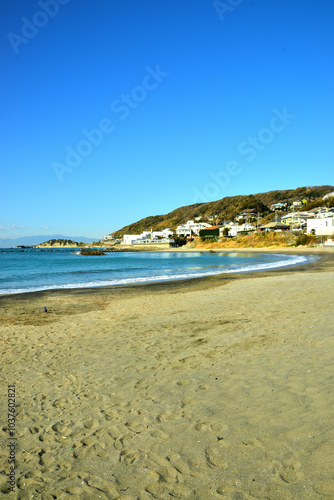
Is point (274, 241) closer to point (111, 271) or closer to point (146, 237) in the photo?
point (111, 271)

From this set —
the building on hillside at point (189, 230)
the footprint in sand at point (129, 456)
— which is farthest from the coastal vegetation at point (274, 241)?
the footprint in sand at point (129, 456)

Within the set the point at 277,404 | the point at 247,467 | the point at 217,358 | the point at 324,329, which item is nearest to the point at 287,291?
the point at 324,329

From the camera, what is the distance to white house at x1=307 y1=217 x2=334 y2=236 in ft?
278

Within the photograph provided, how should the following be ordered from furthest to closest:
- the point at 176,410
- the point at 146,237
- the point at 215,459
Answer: the point at 146,237 → the point at 176,410 → the point at 215,459

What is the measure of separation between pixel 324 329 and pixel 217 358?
3059 mm

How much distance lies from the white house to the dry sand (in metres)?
84.0

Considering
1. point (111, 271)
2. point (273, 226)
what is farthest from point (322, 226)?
point (111, 271)

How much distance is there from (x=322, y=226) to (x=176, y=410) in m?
94.8

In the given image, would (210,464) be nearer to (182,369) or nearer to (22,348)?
(182,369)

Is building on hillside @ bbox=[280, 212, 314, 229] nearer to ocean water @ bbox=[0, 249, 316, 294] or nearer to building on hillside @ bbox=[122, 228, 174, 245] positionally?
ocean water @ bbox=[0, 249, 316, 294]

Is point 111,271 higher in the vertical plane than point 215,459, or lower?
lower

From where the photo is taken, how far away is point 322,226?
292 ft

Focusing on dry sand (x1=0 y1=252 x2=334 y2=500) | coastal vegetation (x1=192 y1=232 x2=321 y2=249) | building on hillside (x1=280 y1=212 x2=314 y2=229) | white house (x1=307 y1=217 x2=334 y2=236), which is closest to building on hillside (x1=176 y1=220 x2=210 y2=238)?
coastal vegetation (x1=192 y1=232 x2=321 y2=249)

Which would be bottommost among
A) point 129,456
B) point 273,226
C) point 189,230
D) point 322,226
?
point 129,456
